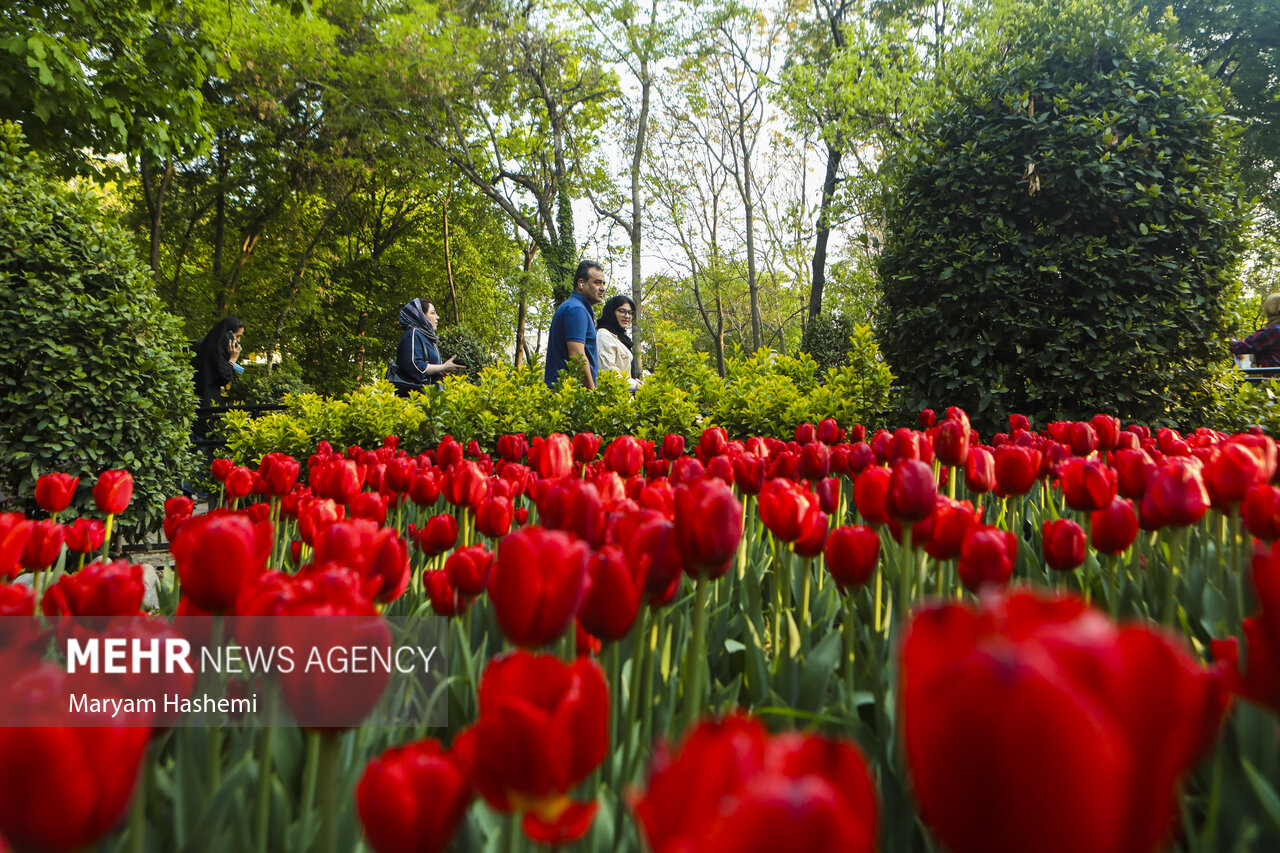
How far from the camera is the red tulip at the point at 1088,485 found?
62.4 inches

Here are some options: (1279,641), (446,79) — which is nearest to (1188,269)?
(1279,641)

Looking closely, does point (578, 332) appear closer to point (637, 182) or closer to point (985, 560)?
point (985, 560)

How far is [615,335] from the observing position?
735cm

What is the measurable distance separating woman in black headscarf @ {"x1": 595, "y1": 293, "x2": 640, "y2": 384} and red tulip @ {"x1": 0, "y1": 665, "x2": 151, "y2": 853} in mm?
6418

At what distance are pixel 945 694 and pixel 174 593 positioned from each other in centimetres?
217

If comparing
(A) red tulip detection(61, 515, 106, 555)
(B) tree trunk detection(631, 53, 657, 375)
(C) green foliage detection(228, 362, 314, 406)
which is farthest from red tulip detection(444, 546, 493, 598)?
(B) tree trunk detection(631, 53, 657, 375)

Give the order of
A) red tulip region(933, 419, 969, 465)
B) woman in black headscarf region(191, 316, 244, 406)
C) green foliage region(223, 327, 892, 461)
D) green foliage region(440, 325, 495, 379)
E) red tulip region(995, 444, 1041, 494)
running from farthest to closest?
green foliage region(440, 325, 495, 379) < woman in black headscarf region(191, 316, 244, 406) < green foliage region(223, 327, 892, 461) < red tulip region(933, 419, 969, 465) < red tulip region(995, 444, 1041, 494)

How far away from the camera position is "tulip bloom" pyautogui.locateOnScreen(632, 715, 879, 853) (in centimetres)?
30

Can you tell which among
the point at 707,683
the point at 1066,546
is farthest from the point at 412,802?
the point at 1066,546

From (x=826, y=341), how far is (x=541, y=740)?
76.3 ft

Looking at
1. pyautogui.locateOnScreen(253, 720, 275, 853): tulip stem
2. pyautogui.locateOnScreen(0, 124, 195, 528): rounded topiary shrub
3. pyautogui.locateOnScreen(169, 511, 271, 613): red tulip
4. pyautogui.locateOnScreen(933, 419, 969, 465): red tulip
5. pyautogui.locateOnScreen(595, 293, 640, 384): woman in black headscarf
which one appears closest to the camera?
pyautogui.locateOnScreen(253, 720, 275, 853): tulip stem

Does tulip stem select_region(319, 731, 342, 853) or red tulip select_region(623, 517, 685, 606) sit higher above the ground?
red tulip select_region(623, 517, 685, 606)

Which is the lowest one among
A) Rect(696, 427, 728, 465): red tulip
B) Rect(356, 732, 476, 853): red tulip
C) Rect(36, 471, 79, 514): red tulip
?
Rect(356, 732, 476, 853): red tulip

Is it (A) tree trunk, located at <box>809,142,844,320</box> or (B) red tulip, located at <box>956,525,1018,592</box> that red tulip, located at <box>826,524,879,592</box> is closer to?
(B) red tulip, located at <box>956,525,1018,592</box>
